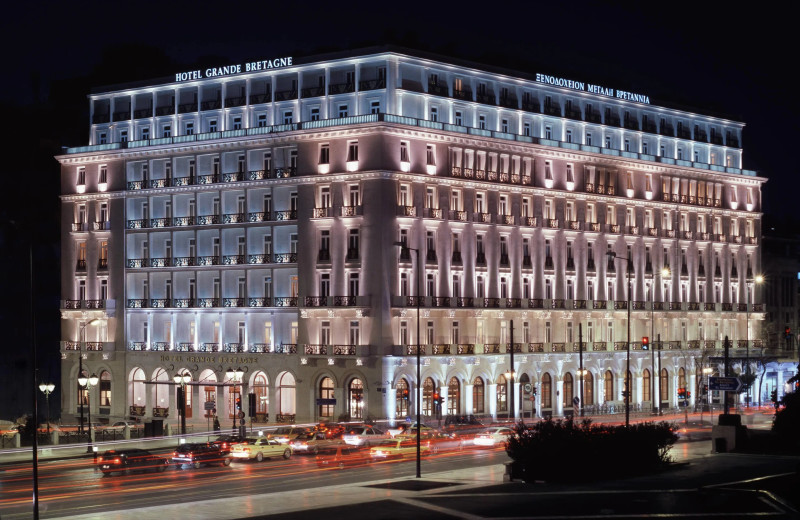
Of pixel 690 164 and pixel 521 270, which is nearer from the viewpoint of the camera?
pixel 521 270

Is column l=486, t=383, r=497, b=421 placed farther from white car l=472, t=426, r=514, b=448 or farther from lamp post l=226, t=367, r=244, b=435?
white car l=472, t=426, r=514, b=448

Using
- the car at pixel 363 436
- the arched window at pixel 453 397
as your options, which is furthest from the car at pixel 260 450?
the arched window at pixel 453 397

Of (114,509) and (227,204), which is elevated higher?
(227,204)

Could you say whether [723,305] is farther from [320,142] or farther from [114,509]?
[114,509]

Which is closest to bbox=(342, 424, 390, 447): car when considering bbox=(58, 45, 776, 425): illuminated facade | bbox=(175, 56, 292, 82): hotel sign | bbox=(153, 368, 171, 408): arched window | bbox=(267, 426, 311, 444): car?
bbox=(267, 426, 311, 444): car

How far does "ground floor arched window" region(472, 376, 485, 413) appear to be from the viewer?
107 metres

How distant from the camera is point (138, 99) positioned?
11475 cm

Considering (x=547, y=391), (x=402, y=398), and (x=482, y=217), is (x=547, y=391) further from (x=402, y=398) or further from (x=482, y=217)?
(x=402, y=398)

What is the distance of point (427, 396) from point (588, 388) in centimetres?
1979

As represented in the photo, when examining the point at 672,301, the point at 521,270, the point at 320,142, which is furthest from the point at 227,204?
the point at 672,301

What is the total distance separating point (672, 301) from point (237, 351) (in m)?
45.1

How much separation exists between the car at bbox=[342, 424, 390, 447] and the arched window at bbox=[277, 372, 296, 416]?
22026 mm

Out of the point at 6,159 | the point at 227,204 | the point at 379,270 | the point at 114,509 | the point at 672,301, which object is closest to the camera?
the point at 114,509

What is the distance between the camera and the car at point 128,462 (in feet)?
219
